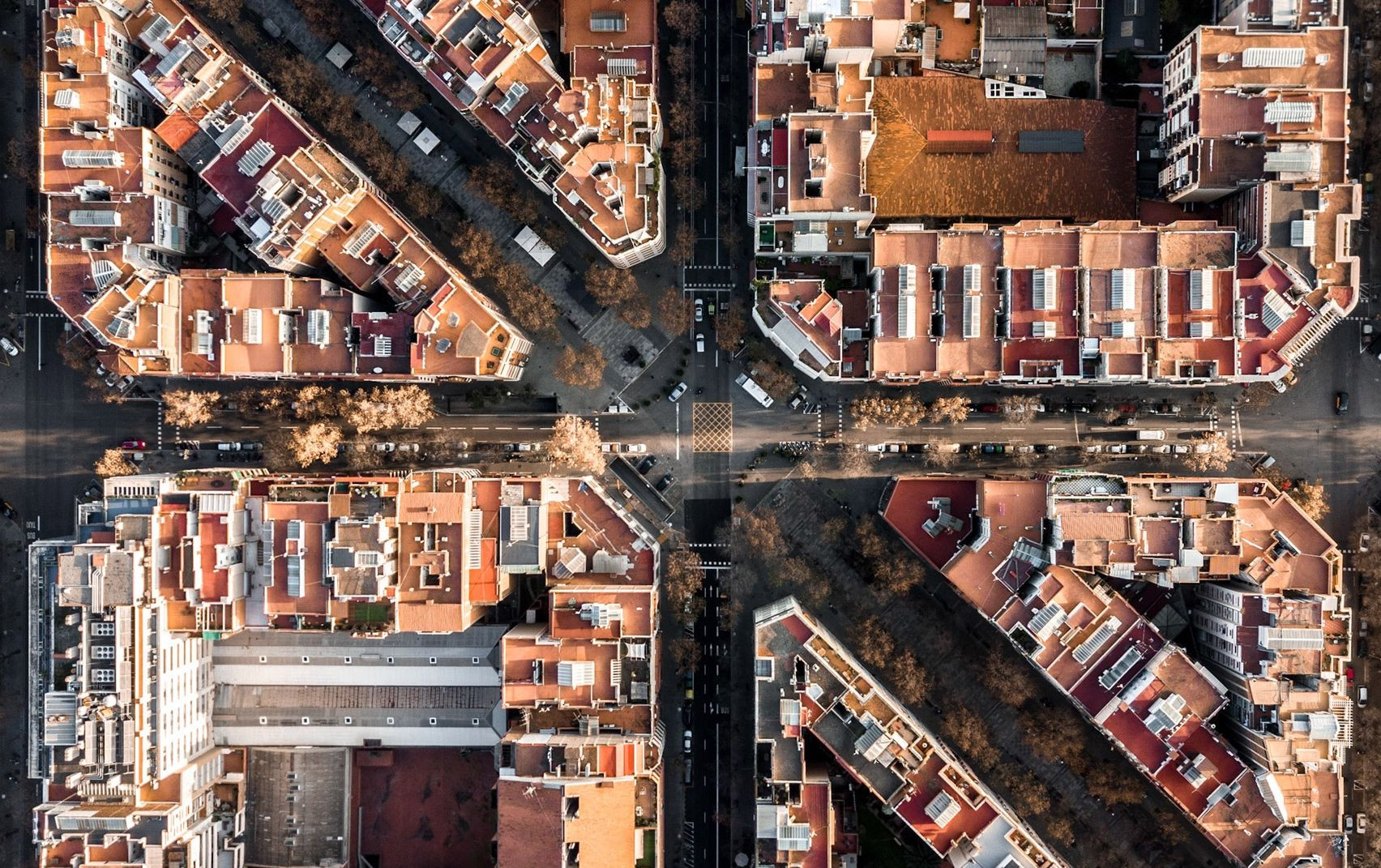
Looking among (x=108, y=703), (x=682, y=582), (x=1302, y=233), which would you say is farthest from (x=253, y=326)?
(x=1302, y=233)

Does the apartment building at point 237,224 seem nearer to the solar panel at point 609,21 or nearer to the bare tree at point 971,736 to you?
the solar panel at point 609,21

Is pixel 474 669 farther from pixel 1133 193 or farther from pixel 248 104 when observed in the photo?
pixel 1133 193

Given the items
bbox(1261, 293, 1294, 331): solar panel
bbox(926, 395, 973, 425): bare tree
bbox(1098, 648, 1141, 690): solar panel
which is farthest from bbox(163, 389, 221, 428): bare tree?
bbox(1261, 293, 1294, 331): solar panel

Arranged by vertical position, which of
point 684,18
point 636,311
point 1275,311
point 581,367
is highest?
point 684,18

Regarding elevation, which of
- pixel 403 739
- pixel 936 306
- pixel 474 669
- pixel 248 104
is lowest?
pixel 403 739

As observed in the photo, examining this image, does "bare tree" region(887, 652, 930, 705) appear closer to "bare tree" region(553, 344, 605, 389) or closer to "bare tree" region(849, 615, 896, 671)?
"bare tree" region(849, 615, 896, 671)

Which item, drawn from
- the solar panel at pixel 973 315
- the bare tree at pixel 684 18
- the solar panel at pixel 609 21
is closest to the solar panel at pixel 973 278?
the solar panel at pixel 973 315

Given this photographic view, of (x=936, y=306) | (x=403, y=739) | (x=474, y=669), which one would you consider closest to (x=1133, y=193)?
(x=936, y=306)

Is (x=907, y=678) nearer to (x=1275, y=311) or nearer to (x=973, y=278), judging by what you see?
(x=973, y=278)
